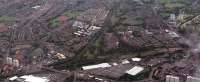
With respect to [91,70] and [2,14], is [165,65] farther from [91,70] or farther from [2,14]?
[2,14]

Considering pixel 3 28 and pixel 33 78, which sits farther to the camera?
pixel 3 28

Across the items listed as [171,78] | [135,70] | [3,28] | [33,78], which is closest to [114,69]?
[135,70]

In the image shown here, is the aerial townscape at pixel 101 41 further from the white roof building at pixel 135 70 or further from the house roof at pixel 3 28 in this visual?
the house roof at pixel 3 28

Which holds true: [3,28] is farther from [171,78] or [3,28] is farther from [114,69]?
[171,78]

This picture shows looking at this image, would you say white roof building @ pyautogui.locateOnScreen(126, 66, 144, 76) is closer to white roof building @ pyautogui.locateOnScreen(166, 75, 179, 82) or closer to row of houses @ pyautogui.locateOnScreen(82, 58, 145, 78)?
row of houses @ pyautogui.locateOnScreen(82, 58, 145, 78)

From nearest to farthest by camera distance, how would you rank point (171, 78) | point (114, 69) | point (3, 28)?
point (171, 78)
point (114, 69)
point (3, 28)

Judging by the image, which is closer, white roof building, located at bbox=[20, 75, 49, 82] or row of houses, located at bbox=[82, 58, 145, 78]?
white roof building, located at bbox=[20, 75, 49, 82]

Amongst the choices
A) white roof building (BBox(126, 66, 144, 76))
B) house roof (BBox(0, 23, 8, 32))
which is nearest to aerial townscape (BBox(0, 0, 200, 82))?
white roof building (BBox(126, 66, 144, 76))

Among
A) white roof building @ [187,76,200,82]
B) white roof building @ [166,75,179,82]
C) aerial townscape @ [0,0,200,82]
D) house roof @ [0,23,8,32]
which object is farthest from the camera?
house roof @ [0,23,8,32]

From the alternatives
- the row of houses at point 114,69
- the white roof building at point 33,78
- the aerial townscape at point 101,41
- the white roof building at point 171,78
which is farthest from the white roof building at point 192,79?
the white roof building at point 33,78
